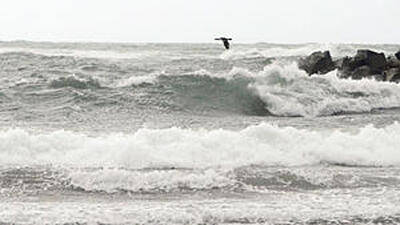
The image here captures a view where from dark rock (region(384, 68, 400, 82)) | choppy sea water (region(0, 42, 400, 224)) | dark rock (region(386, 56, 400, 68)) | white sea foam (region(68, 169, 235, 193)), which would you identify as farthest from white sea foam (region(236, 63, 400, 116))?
white sea foam (region(68, 169, 235, 193))

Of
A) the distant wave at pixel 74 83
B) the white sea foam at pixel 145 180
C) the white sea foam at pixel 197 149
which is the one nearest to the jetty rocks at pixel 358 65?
the distant wave at pixel 74 83

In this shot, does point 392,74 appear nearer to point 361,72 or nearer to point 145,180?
point 361,72

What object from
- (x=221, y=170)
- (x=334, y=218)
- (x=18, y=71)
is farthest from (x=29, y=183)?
(x=18, y=71)

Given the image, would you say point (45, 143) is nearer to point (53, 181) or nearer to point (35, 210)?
point (53, 181)

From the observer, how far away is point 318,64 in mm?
20656

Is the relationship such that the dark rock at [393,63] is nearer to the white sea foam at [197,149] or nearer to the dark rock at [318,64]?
the dark rock at [318,64]

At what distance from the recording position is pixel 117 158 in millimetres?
6750

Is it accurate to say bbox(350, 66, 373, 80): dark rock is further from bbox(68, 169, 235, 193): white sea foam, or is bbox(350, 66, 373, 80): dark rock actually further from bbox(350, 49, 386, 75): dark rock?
bbox(68, 169, 235, 193): white sea foam

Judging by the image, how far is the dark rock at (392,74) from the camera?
61.2 feet

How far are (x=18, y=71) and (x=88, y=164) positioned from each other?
12.2 meters

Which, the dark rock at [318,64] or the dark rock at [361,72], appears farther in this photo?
the dark rock at [318,64]

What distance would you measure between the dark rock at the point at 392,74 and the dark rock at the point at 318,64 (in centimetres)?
222

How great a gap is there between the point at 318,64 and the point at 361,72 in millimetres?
1705

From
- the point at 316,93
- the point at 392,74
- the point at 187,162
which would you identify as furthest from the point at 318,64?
the point at 187,162
